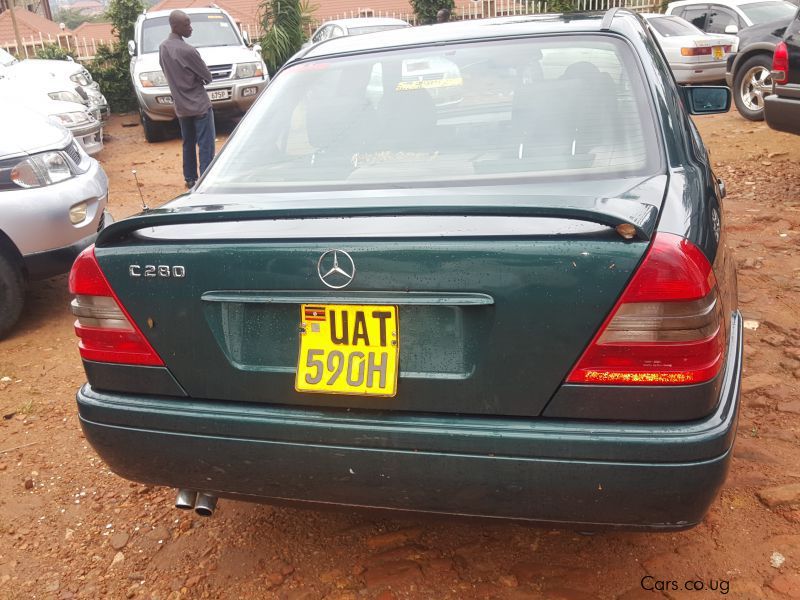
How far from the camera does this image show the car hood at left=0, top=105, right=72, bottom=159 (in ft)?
14.8

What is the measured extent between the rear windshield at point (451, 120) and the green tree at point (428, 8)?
1945 cm

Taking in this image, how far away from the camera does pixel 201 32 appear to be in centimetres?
1193

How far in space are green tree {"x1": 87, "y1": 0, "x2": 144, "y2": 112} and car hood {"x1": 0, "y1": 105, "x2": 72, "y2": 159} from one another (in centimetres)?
1089

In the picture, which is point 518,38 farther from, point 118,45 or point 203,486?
point 118,45

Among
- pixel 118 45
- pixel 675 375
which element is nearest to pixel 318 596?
pixel 675 375

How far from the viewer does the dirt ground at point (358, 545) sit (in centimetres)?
235

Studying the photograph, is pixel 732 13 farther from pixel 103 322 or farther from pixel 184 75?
pixel 103 322

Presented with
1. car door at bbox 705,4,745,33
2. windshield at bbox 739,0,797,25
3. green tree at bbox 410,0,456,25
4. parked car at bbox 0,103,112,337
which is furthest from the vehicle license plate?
green tree at bbox 410,0,456,25

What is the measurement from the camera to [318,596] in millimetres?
2365

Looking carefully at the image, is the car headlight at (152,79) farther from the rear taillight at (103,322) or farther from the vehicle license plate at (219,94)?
the rear taillight at (103,322)

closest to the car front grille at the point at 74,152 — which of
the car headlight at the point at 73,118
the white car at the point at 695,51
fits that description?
the car headlight at the point at 73,118

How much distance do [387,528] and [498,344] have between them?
110 centimetres

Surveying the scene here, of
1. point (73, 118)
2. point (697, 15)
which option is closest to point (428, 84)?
point (73, 118)

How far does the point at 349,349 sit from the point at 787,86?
19.6 ft
